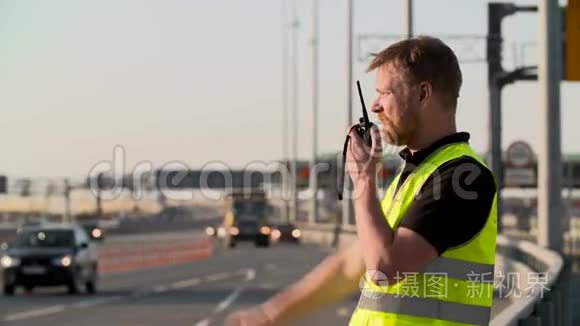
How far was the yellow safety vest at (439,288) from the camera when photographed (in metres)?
4.04

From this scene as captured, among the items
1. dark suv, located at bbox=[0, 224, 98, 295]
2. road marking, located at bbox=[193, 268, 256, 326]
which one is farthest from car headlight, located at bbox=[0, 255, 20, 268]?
road marking, located at bbox=[193, 268, 256, 326]

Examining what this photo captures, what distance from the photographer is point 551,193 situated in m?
28.5

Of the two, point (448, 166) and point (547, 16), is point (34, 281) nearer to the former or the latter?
point (547, 16)

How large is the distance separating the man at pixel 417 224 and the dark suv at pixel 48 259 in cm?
2883

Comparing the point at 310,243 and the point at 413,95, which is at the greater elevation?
the point at 413,95

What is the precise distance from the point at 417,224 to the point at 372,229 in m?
0.13

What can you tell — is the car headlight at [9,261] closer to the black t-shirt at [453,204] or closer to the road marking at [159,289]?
Result: the road marking at [159,289]

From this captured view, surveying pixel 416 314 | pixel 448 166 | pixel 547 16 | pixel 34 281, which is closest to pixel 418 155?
pixel 448 166

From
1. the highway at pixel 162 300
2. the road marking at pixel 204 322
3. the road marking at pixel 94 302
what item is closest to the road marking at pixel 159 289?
the highway at pixel 162 300

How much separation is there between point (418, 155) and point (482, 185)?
0.70 ft

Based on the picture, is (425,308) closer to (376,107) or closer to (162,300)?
(376,107)

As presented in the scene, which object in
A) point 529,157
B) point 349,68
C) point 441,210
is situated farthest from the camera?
point 349,68

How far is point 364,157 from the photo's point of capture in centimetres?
406

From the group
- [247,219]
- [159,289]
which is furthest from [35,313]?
[247,219]
